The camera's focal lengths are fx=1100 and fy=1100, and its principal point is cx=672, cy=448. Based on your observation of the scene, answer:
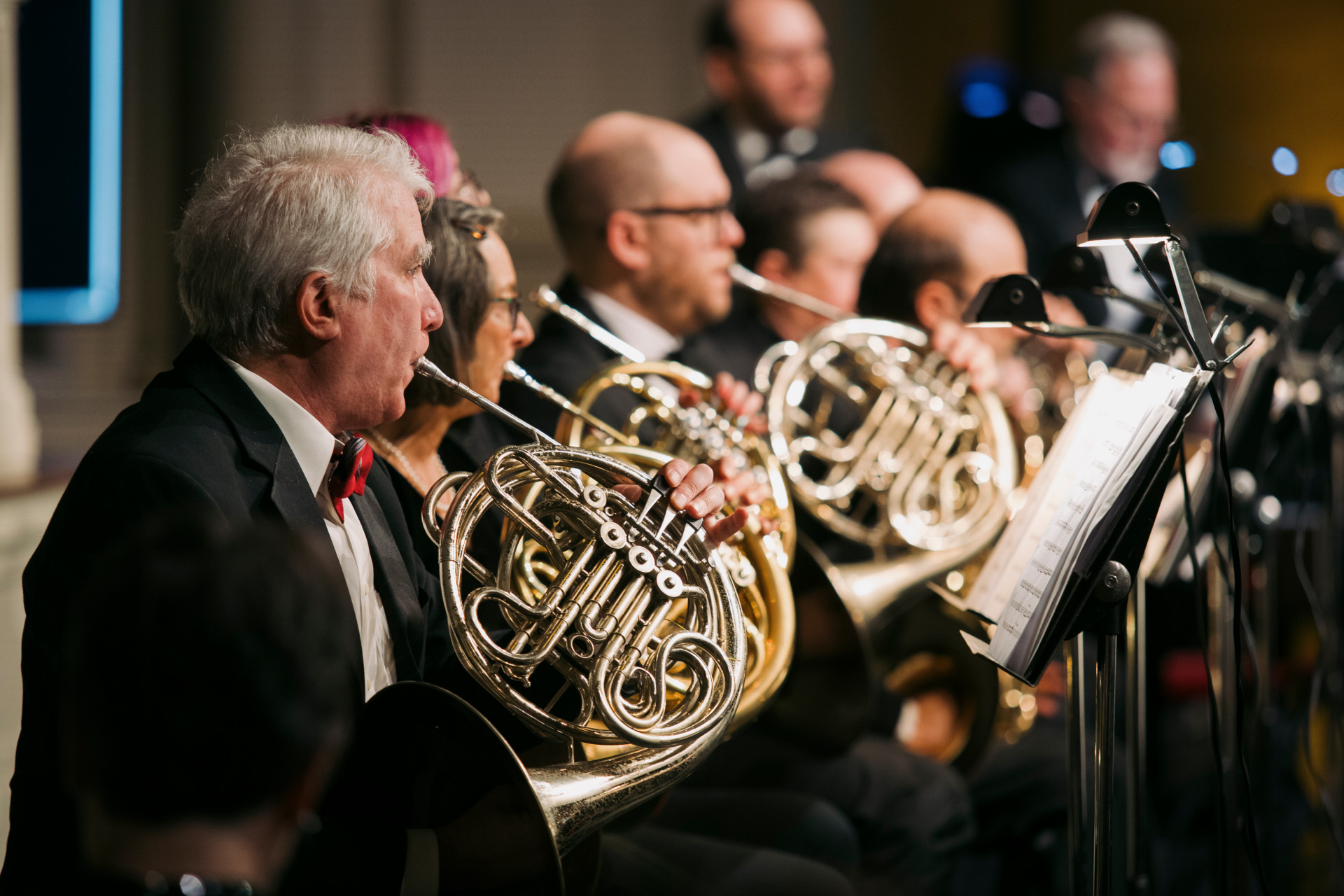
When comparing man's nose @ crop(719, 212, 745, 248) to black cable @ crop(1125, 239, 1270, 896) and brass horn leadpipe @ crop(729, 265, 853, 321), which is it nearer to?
brass horn leadpipe @ crop(729, 265, 853, 321)

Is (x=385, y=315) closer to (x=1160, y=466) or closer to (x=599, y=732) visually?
(x=599, y=732)

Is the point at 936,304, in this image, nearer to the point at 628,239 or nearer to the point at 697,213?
the point at 697,213

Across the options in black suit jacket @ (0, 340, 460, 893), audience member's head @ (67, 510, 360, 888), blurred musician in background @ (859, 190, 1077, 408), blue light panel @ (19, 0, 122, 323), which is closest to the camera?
audience member's head @ (67, 510, 360, 888)

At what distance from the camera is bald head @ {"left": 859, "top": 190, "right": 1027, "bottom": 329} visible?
108 inches

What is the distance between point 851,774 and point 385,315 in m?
1.34

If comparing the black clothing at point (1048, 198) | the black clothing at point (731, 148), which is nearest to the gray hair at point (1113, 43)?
the black clothing at point (1048, 198)

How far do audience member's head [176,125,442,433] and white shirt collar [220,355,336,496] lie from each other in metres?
0.02

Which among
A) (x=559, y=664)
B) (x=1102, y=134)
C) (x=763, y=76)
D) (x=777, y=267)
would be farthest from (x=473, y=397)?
(x=1102, y=134)

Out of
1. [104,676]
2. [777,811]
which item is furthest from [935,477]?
[104,676]

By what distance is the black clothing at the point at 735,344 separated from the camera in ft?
8.23

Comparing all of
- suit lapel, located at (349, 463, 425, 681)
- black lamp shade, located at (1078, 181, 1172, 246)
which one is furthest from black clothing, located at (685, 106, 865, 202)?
suit lapel, located at (349, 463, 425, 681)

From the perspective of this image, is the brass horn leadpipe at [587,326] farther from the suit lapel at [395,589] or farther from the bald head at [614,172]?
the suit lapel at [395,589]

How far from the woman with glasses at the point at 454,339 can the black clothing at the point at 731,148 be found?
2.27m

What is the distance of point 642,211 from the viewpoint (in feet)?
7.39
